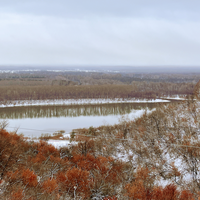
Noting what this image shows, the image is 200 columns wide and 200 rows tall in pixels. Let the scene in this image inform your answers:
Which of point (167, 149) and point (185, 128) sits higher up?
point (185, 128)

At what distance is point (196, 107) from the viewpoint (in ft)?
58.7

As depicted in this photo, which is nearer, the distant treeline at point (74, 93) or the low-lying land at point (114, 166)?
the low-lying land at point (114, 166)

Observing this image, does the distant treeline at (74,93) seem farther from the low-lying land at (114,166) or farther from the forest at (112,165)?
the low-lying land at (114,166)

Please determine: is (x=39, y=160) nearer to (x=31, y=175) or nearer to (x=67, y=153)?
(x=67, y=153)

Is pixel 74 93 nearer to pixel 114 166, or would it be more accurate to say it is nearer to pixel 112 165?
pixel 112 165

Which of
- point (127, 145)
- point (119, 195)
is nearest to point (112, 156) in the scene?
point (127, 145)

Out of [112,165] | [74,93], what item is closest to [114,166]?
[112,165]

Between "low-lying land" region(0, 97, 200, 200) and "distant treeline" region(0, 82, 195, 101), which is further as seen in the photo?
"distant treeline" region(0, 82, 195, 101)

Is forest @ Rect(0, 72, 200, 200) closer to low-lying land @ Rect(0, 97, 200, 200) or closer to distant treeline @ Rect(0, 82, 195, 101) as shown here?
low-lying land @ Rect(0, 97, 200, 200)

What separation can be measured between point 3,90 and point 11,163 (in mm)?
41513

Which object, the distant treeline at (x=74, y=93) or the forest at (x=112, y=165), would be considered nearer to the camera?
the forest at (x=112, y=165)

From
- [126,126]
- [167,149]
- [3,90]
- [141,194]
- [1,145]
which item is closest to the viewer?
[141,194]

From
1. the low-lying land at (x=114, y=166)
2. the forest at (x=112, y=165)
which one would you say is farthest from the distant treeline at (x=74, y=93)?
the low-lying land at (x=114, y=166)

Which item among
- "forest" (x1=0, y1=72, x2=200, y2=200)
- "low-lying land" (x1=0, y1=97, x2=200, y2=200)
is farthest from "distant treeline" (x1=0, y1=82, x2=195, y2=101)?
"low-lying land" (x1=0, y1=97, x2=200, y2=200)
